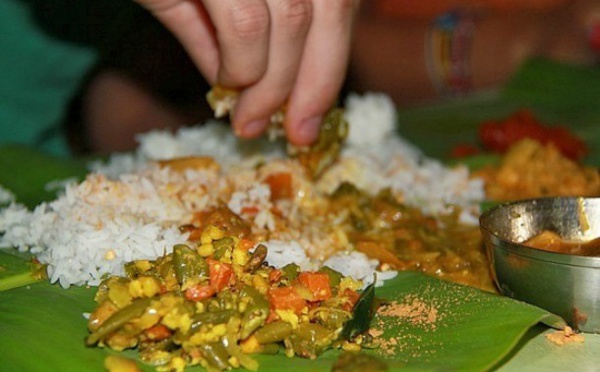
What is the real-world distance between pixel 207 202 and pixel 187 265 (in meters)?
0.82

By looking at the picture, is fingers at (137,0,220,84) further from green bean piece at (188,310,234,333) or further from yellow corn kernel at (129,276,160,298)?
green bean piece at (188,310,234,333)

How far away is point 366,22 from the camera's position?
7.71 metres

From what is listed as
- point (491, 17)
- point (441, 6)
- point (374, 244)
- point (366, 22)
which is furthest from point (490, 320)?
point (441, 6)

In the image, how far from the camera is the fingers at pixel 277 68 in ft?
9.30

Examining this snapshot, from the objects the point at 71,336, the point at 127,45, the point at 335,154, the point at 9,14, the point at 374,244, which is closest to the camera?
the point at 71,336

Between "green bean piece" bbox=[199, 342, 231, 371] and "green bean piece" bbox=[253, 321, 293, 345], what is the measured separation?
12cm

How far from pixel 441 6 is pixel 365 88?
2200 millimetres

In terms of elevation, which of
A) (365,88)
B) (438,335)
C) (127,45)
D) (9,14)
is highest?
(438,335)

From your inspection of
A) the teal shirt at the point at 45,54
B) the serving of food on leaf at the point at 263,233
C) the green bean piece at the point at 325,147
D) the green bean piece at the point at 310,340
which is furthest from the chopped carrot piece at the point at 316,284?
the teal shirt at the point at 45,54

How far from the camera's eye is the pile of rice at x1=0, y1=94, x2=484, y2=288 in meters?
2.52

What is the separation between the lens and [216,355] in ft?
6.48

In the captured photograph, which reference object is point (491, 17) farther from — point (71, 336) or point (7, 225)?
point (71, 336)

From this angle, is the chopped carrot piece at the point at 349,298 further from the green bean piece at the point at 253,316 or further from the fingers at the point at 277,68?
the fingers at the point at 277,68

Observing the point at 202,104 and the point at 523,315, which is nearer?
the point at 523,315
